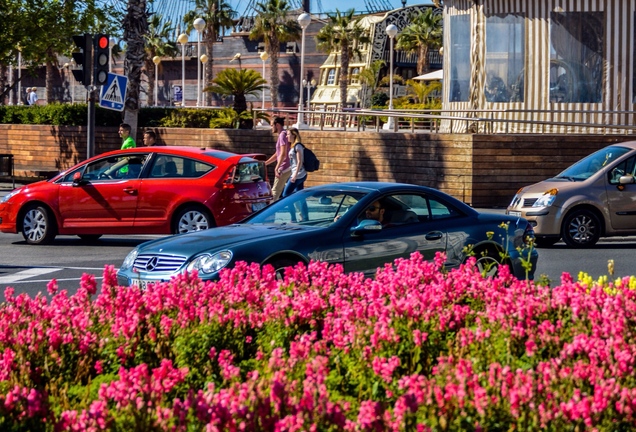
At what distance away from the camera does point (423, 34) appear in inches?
2741

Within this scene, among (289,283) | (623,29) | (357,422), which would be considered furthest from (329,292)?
(623,29)

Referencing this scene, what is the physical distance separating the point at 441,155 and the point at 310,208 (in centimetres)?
1397

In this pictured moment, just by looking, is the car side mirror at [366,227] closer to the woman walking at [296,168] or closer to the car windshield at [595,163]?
the woman walking at [296,168]

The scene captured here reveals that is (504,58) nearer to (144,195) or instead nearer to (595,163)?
(595,163)

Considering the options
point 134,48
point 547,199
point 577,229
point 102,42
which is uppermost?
point 134,48

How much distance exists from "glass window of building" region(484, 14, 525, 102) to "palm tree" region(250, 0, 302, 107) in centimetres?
4299

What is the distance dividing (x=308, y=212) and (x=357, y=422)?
22.5 feet

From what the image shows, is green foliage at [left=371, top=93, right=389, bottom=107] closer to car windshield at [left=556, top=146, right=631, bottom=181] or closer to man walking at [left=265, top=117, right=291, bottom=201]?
man walking at [left=265, top=117, right=291, bottom=201]

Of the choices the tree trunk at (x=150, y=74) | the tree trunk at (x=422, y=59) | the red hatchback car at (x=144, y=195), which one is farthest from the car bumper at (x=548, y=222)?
the tree trunk at (x=150, y=74)

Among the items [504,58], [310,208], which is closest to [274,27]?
[504,58]

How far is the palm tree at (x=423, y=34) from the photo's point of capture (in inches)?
2739

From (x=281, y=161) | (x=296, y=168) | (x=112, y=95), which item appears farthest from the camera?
(x=112, y=95)

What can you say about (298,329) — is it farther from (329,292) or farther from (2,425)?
(2,425)

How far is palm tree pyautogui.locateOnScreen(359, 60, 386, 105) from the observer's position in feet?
219
